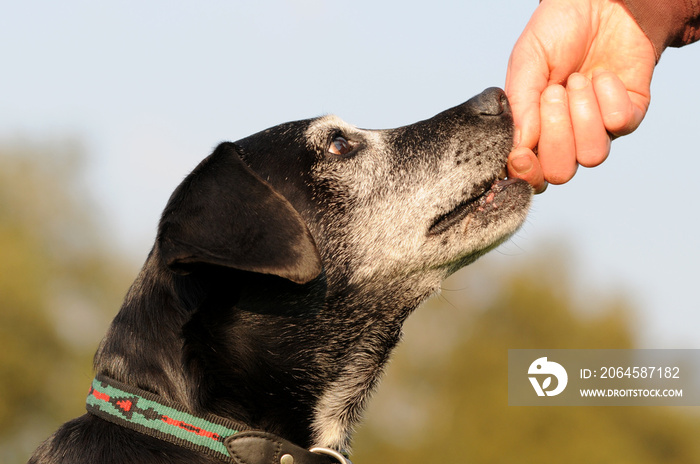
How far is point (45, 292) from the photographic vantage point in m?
27.0

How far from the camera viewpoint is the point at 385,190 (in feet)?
14.6

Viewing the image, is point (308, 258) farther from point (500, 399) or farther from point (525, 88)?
point (500, 399)

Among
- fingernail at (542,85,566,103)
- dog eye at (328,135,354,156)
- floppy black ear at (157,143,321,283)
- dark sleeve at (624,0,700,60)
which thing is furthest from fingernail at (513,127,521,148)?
floppy black ear at (157,143,321,283)

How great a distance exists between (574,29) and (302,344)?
256 cm

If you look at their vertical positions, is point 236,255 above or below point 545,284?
above

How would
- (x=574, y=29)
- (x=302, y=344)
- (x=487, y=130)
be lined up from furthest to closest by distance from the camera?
(x=574, y=29) < (x=487, y=130) < (x=302, y=344)

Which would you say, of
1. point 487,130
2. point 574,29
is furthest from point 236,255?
point 574,29

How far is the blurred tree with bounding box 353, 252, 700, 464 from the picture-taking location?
26.3m

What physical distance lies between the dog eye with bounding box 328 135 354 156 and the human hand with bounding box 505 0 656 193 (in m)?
0.94

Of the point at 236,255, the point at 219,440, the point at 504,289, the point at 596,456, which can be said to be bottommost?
the point at 596,456

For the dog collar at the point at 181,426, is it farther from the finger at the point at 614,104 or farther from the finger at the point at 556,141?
the finger at the point at 614,104

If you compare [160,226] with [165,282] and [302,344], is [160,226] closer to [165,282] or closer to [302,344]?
[165,282]

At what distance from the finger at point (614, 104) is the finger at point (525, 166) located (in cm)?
47

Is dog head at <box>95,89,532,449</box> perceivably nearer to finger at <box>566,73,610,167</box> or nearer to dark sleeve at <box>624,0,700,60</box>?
finger at <box>566,73,610,167</box>
